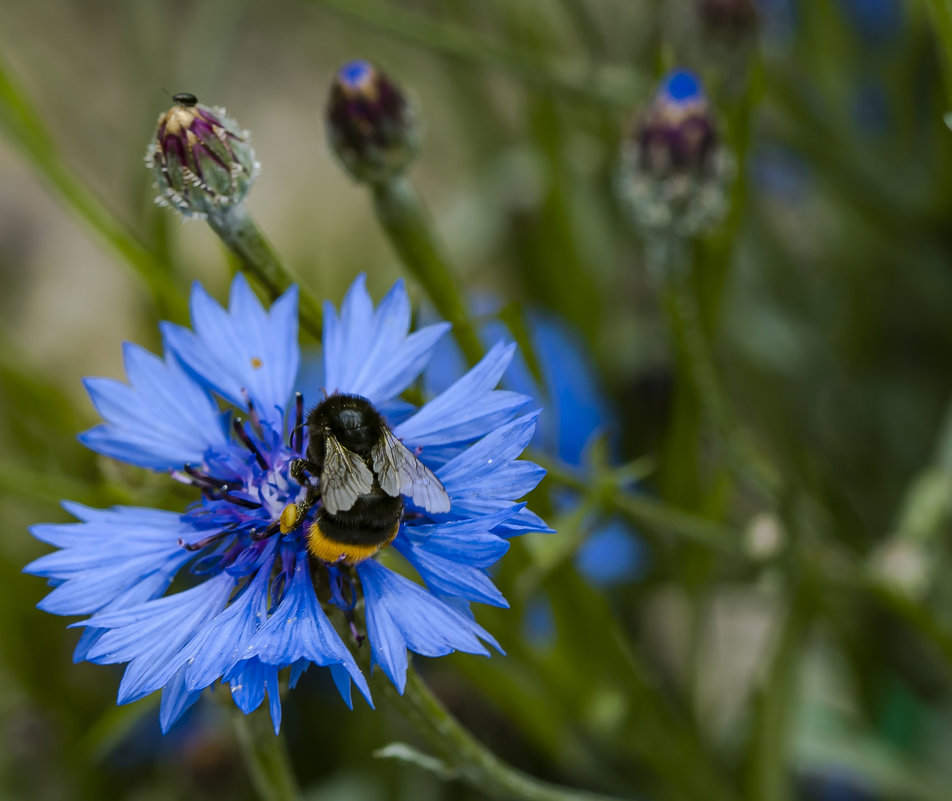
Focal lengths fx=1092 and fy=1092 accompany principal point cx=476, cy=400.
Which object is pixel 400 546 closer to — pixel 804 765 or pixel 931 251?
pixel 804 765

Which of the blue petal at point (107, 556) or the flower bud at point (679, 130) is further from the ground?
the flower bud at point (679, 130)

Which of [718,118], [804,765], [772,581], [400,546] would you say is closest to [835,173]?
[718,118]

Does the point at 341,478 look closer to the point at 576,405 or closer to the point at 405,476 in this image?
the point at 405,476

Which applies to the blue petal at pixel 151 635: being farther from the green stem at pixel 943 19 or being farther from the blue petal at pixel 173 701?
the green stem at pixel 943 19

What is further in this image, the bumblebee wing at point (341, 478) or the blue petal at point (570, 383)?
the blue petal at point (570, 383)

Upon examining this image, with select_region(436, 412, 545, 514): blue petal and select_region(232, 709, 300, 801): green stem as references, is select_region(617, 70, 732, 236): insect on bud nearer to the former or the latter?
select_region(436, 412, 545, 514): blue petal

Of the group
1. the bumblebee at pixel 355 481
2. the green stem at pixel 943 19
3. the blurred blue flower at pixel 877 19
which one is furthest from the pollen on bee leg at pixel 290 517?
the blurred blue flower at pixel 877 19
